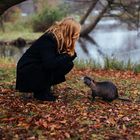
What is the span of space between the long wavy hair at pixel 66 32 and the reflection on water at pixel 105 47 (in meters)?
13.2

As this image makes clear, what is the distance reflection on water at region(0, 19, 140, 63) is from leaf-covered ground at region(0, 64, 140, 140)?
502 inches

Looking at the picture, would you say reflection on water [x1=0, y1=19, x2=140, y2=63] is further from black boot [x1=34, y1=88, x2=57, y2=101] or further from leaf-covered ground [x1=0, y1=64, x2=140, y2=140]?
black boot [x1=34, y1=88, x2=57, y2=101]

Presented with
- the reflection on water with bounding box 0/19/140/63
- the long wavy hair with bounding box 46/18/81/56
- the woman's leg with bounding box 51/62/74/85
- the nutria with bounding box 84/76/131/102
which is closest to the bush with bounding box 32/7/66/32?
the reflection on water with bounding box 0/19/140/63

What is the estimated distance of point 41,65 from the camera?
6.62m

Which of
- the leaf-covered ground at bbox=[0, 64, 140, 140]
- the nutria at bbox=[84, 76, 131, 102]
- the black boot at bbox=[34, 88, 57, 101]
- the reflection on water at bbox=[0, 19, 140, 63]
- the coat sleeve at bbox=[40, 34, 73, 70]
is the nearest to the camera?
the leaf-covered ground at bbox=[0, 64, 140, 140]

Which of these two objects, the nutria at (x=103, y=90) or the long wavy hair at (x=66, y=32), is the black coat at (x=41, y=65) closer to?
the long wavy hair at (x=66, y=32)

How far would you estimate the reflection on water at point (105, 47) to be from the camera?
2225cm

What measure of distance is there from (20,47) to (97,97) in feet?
63.5

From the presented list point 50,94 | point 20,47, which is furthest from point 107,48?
point 50,94

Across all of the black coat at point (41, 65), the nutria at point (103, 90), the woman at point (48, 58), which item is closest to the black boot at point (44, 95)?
the woman at point (48, 58)

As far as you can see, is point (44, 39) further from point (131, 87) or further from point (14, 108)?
point (131, 87)

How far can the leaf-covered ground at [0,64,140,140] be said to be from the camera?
539 centimetres

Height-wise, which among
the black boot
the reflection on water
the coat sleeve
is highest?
the coat sleeve

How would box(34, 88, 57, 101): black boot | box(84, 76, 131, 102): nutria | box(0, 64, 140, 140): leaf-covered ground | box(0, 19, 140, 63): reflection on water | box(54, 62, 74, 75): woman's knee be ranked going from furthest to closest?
box(0, 19, 140, 63): reflection on water < box(84, 76, 131, 102): nutria < box(34, 88, 57, 101): black boot < box(54, 62, 74, 75): woman's knee < box(0, 64, 140, 140): leaf-covered ground
